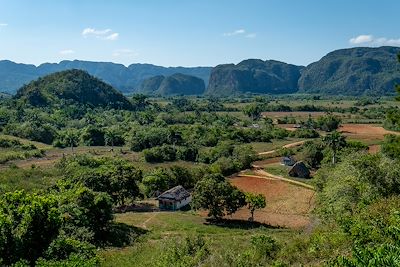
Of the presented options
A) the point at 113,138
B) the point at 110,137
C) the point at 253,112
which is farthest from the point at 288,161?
the point at 253,112

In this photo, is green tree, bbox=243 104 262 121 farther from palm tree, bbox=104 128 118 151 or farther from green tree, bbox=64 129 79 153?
green tree, bbox=64 129 79 153

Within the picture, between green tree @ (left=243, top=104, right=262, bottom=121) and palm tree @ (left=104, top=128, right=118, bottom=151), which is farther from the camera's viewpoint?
green tree @ (left=243, top=104, right=262, bottom=121)

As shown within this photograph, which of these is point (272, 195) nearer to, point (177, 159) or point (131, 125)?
point (177, 159)

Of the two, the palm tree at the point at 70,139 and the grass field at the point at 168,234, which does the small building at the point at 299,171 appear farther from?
the palm tree at the point at 70,139

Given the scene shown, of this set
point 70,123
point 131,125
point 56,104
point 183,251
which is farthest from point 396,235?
point 56,104

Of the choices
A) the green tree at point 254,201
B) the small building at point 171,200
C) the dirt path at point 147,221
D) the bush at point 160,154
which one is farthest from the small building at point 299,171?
the dirt path at point 147,221

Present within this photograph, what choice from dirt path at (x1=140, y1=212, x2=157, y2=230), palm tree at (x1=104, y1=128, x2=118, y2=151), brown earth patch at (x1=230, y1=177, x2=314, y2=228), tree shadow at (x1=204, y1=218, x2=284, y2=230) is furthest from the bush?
tree shadow at (x1=204, y1=218, x2=284, y2=230)

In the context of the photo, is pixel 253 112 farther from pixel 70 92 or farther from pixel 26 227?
pixel 26 227
